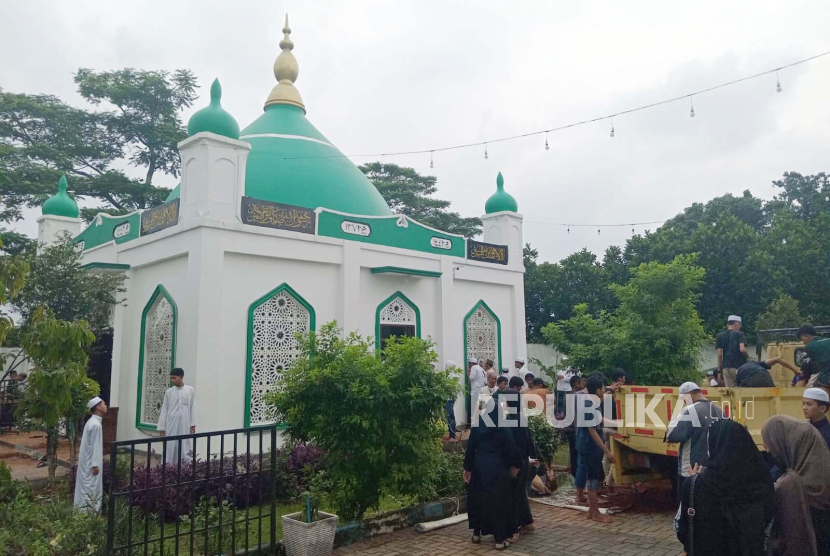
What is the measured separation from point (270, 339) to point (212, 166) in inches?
106

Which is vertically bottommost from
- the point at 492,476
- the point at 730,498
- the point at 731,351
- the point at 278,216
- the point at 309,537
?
the point at 309,537

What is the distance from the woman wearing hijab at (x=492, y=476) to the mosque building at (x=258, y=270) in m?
4.40

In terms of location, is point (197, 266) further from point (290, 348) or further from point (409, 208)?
point (409, 208)

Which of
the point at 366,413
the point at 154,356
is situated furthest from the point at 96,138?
the point at 366,413

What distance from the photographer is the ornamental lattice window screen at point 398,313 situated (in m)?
11.0

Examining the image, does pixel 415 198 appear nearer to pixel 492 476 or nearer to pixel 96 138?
pixel 96 138

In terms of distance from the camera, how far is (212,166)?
882 cm

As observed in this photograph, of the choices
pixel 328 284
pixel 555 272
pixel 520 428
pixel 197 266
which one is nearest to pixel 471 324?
pixel 328 284

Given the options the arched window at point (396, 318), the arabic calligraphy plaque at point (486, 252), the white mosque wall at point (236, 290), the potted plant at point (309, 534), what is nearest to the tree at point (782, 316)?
the arabic calligraphy plaque at point (486, 252)

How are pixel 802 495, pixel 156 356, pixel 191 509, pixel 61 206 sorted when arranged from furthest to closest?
pixel 61 206 < pixel 156 356 < pixel 191 509 < pixel 802 495

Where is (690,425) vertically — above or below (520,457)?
above

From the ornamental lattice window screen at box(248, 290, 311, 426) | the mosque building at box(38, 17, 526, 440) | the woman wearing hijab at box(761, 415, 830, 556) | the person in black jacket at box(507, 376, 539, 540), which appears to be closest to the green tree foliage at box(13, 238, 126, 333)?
the mosque building at box(38, 17, 526, 440)

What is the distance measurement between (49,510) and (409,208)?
22740mm

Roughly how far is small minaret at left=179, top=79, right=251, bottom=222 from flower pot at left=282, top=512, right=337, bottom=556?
5.16 metres
